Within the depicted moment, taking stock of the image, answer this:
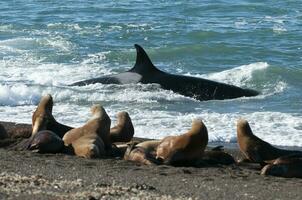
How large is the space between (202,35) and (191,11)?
6899mm

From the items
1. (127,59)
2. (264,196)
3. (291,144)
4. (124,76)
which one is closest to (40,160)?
(264,196)

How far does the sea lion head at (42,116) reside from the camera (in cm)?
1141

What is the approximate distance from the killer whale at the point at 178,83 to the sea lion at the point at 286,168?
7.15 m

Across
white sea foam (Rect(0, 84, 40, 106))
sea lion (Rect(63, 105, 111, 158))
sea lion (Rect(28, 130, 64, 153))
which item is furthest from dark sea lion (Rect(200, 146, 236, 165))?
white sea foam (Rect(0, 84, 40, 106))

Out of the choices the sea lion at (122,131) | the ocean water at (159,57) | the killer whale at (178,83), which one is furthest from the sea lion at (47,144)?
the killer whale at (178,83)

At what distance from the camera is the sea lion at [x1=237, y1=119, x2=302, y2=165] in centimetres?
1031

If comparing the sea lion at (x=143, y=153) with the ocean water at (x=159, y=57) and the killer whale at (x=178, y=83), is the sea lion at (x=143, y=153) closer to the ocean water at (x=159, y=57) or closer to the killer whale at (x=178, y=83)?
the ocean water at (x=159, y=57)

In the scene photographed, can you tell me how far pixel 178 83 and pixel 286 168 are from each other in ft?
26.3

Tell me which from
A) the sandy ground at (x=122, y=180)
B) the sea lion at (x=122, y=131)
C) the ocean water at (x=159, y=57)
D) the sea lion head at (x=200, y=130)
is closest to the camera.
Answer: the sandy ground at (x=122, y=180)

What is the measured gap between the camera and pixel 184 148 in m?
10.0

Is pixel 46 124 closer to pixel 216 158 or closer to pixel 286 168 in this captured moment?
pixel 216 158

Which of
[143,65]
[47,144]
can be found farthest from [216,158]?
[143,65]

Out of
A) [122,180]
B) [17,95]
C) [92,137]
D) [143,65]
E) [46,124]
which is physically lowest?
[17,95]

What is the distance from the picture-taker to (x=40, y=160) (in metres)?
9.83
